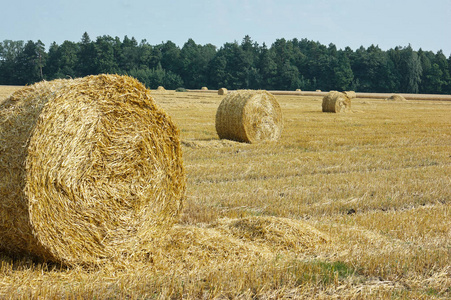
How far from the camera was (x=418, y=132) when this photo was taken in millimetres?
17609

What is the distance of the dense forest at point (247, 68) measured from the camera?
74.1 m

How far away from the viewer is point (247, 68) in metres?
81.1

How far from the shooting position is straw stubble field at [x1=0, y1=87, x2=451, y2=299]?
4324 millimetres

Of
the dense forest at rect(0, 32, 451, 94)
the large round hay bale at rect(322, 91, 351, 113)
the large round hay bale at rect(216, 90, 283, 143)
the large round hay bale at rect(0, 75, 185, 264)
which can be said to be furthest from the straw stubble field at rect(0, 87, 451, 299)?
the dense forest at rect(0, 32, 451, 94)

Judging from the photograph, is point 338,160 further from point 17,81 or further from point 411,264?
point 17,81

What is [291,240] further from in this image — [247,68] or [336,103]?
[247,68]

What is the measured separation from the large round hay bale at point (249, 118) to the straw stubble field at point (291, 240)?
10.4 ft

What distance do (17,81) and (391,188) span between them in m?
75.8

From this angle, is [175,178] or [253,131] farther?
[253,131]

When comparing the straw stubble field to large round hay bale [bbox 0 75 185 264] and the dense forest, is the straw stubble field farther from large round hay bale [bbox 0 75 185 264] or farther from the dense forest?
the dense forest

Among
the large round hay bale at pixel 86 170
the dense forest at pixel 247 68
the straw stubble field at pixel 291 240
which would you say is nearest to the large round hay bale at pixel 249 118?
the straw stubble field at pixel 291 240

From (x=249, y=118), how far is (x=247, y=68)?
2666 inches

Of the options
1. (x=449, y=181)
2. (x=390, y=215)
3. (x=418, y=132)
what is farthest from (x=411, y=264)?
(x=418, y=132)

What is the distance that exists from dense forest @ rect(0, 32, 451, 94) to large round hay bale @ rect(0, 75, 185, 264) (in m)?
66.9
